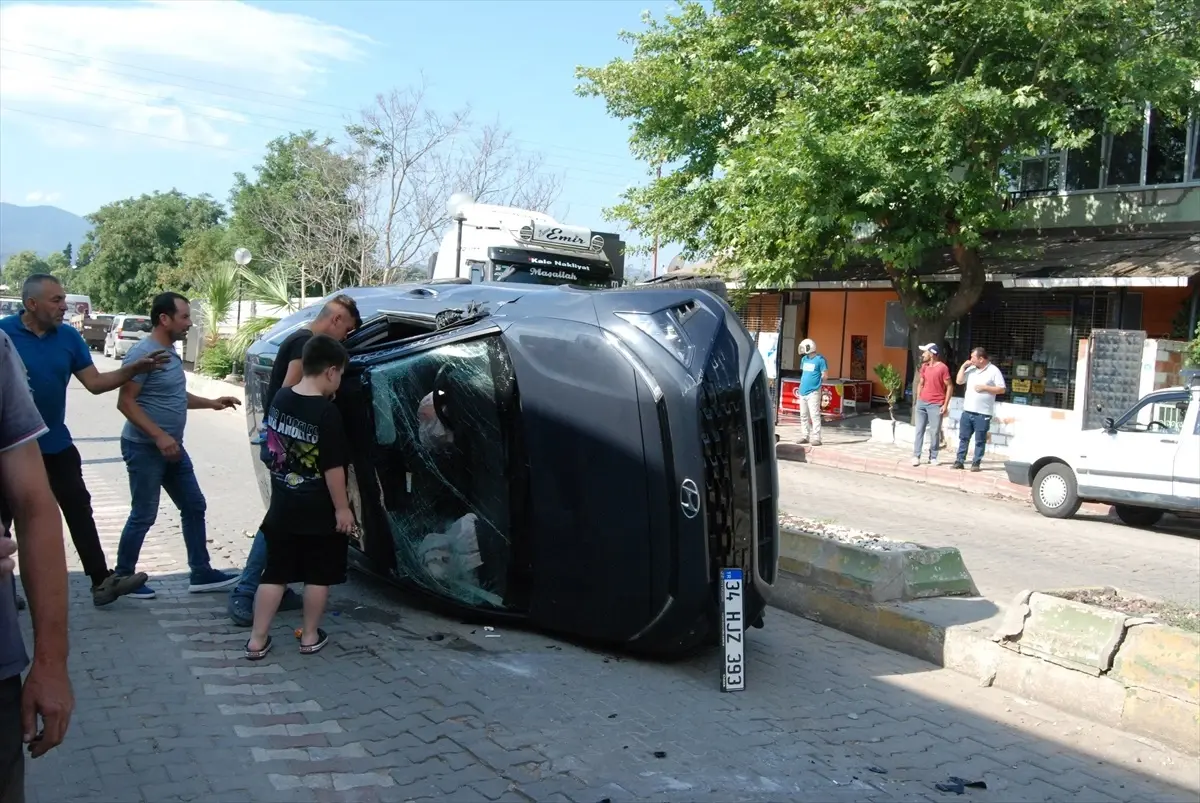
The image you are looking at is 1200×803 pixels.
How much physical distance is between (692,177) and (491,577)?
15.6m

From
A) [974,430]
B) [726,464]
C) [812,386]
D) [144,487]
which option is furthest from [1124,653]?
[812,386]

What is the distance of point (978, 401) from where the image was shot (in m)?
14.6

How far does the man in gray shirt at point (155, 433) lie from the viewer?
5.77m

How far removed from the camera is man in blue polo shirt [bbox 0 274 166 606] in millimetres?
5410

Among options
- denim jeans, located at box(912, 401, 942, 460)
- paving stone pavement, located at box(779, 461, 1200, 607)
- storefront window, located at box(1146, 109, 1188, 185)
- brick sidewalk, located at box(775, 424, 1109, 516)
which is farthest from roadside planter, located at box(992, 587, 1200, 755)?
storefront window, located at box(1146, 109, 1188, 185)

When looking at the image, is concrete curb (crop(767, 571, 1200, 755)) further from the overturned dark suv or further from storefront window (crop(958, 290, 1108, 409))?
storefront window (crop(958, 290, 1108, 409))

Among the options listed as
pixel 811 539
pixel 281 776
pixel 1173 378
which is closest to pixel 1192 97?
pixel 1173 378

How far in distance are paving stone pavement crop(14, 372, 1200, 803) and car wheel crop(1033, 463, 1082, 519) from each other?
7.01 metres

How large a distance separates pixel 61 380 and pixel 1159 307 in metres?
18.6

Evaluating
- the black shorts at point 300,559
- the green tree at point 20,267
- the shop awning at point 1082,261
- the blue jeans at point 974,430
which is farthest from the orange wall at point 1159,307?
the green tree at point 20,267

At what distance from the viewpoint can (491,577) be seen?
212 inches

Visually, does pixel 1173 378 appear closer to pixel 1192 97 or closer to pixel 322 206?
pixel 1192 97

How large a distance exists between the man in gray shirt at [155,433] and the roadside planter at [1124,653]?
4656 millimetres

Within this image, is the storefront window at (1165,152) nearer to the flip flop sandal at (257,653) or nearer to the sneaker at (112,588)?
the flip flop sandal at (257,653)
